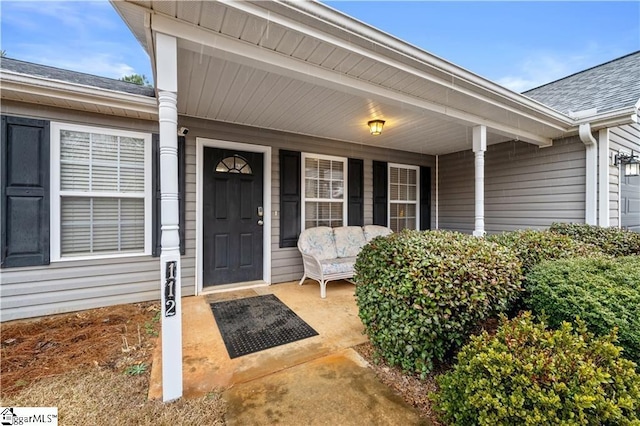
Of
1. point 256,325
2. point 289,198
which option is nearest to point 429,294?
point 256,325

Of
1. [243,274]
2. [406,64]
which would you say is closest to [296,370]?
[243,274]

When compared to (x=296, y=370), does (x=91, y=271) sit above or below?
above

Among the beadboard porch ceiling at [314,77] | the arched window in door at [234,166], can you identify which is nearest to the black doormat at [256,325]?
the arched window in door at [234,166]

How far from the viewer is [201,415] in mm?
1602

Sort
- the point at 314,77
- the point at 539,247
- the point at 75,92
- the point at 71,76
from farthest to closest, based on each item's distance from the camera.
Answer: the point at 71,76 → the point at 75,92 → the point at 539,247 → the point at 314,77

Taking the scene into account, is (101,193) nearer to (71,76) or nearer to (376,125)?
(71,76)

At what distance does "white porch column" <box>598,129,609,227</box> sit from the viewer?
396 cm

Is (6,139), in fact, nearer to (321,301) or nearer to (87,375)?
(87,375)

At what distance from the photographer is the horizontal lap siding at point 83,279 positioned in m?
2.93

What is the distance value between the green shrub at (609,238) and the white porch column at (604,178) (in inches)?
23.2

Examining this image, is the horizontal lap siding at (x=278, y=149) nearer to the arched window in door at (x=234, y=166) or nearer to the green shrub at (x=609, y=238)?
the arched window in door at (x=234, y=166)

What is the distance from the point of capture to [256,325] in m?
2.87

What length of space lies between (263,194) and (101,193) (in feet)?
6.80

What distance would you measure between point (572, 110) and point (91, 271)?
23.9 ft
